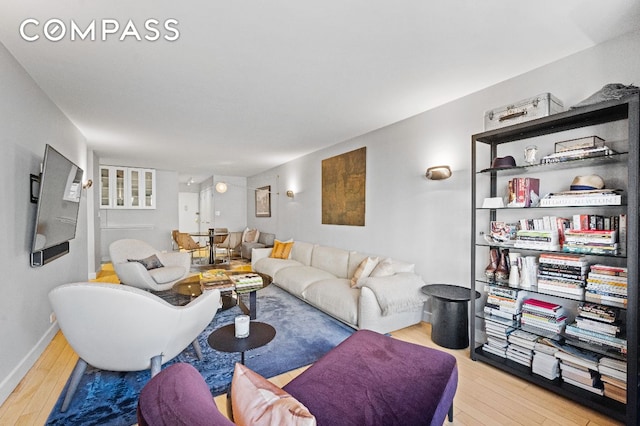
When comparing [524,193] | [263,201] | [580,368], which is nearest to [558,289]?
[580,368]

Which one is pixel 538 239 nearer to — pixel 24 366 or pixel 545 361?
pixel 545 361

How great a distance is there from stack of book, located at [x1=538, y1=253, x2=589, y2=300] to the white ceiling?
1.60 meters

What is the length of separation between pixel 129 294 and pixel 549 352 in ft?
9.82

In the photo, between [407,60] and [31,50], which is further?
[407,60]

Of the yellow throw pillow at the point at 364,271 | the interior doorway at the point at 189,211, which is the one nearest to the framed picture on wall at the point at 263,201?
the interior doorway at the point at 189,211

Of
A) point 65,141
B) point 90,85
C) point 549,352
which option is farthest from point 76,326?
point 549,352

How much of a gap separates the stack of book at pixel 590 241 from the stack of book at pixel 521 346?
776 mm

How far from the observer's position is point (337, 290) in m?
3.43

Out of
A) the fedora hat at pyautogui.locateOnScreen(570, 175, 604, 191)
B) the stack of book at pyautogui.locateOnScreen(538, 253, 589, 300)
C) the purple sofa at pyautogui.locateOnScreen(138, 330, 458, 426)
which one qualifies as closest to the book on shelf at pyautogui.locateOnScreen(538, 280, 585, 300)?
the stack of book at pyautogui.locateOnScreen(538, 253, 589, 300)

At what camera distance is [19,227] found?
2.37 meters

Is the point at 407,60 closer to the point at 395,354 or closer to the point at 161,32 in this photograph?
the point at 161,32

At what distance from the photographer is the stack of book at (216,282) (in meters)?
3.13

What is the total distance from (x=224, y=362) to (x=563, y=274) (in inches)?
110

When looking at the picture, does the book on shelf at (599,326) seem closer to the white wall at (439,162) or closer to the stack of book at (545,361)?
the stack of book at (545,361)
